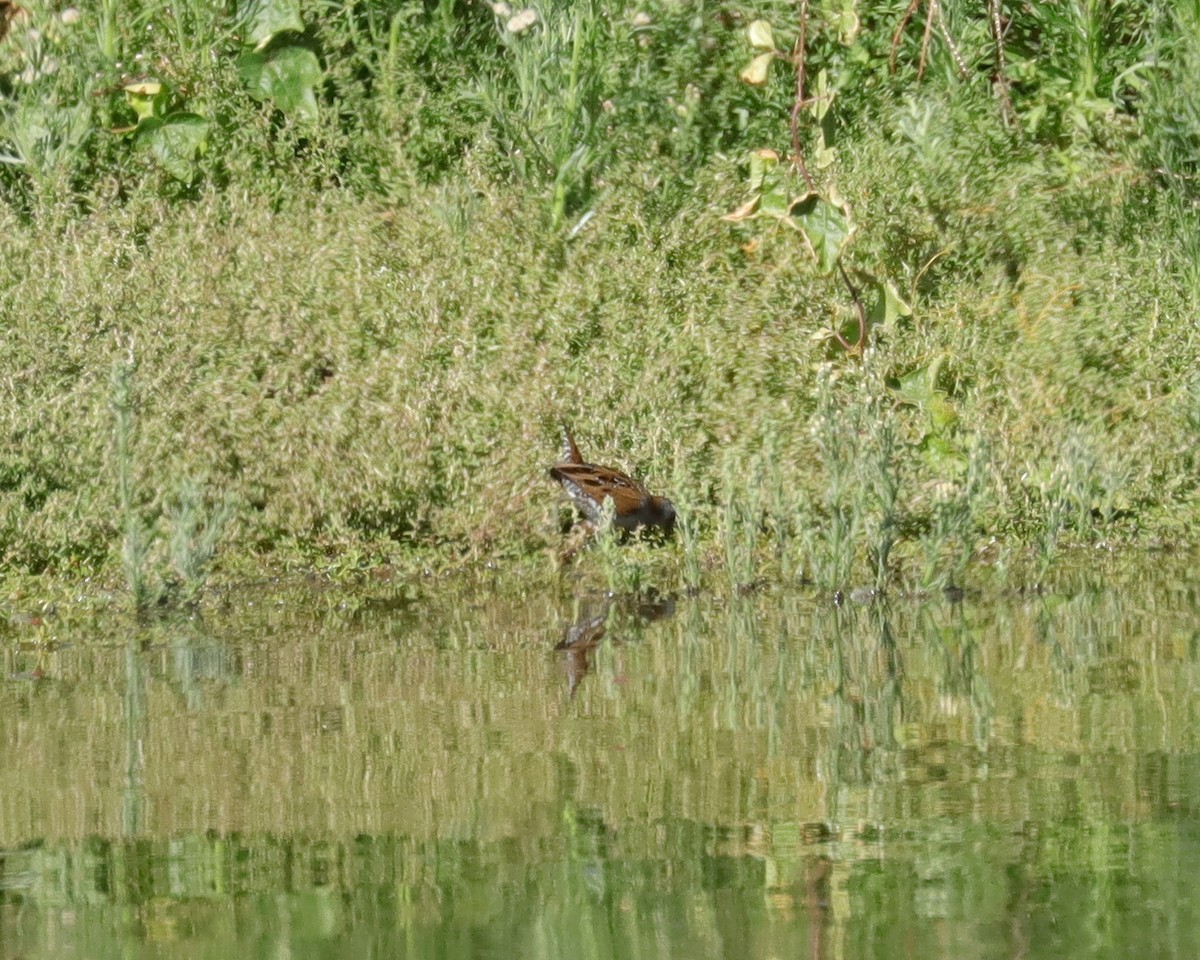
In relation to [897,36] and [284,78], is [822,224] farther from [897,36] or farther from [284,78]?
[284,78]

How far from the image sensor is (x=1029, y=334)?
7055mm

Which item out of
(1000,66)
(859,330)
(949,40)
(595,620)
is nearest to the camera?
(595,620)

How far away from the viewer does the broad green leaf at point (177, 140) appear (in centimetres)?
802

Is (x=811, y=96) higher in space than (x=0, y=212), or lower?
higher

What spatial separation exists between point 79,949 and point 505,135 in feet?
17.7

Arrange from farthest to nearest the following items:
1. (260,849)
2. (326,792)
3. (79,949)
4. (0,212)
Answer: (0,212)
(326,792)
(260,849)
(79,949)

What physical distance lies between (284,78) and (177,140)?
0.53 meters

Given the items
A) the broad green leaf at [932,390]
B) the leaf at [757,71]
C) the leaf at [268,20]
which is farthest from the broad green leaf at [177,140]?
the broad green leaf at [932,390]

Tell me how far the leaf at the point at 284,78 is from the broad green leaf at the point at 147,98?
13.7 inches

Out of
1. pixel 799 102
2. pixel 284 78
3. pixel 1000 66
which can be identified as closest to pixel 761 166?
pixel 799 102

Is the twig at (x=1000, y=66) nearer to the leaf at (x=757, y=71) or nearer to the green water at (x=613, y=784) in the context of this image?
the leaf at (x=757, y=71)

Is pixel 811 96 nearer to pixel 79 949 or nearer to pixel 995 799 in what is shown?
pixel 995 799

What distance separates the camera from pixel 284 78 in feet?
26.9

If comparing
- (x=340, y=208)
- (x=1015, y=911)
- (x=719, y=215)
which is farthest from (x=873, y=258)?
(x=1015, y=911)
